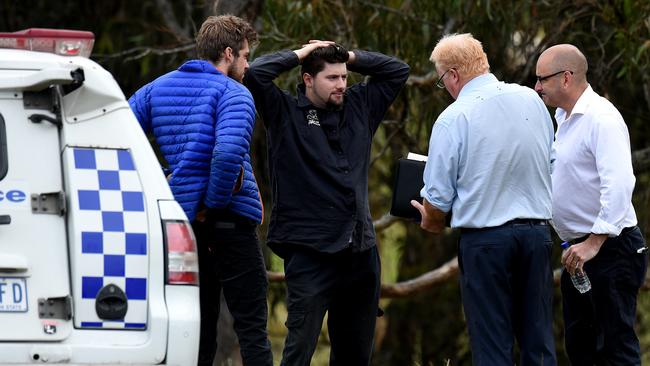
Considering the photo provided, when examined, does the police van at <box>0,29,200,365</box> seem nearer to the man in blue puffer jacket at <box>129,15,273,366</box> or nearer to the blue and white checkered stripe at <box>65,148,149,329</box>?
the blue and white checkered stripe at <box>65,148,149,329</box>

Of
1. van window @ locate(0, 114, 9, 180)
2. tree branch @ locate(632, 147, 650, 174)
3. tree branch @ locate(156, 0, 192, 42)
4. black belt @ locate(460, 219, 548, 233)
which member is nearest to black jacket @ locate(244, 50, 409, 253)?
black belt @ locate(460, 219, 548, 233)

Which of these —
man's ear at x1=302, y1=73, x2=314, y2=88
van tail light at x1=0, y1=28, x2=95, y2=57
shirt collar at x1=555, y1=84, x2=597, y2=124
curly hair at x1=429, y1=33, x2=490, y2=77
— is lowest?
man's ear at x1=302, y1=73, x2=314, y2=88

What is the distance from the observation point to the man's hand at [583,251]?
21.7ft

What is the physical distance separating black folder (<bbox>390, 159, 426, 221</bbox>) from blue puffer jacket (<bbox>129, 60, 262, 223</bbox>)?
0.69m

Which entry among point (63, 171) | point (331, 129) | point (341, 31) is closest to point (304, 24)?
point (341, 31)

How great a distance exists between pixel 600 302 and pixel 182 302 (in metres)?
2.34

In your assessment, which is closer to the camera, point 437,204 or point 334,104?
point 437,204

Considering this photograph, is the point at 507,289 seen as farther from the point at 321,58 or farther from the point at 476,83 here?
the point at 321,58

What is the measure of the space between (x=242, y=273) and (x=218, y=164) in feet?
1.99

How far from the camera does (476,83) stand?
640 centimetres

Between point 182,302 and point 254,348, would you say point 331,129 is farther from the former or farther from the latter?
point 182,302

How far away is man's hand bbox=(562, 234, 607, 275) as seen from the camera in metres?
6.60

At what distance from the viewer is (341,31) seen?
11.0m

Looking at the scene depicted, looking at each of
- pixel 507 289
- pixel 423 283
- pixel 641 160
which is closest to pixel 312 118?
pixel 507 289
